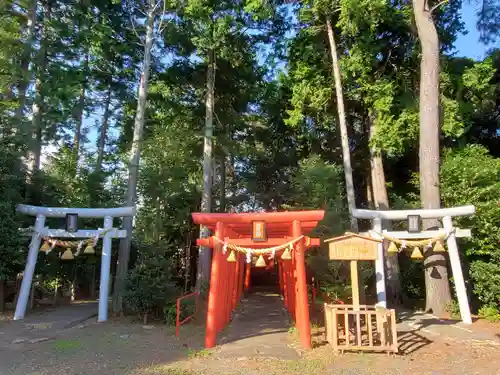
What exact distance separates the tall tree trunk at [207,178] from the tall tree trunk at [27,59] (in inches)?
224

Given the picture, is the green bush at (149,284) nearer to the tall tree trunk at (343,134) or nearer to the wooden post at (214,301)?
the wooden post at (214,301)

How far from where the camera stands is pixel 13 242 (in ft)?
32.6

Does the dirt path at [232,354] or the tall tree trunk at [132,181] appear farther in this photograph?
the tall tree trunk at [132,181]

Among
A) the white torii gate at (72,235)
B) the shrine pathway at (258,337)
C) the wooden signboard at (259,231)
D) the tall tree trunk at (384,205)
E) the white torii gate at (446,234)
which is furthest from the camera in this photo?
the tall tree trunk at (384,205)

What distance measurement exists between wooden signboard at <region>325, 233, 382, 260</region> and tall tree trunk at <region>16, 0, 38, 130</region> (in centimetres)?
1042

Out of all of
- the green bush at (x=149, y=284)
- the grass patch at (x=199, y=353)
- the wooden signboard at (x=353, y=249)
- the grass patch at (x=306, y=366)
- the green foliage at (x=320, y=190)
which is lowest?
the grass patch at (x=306, y=366)

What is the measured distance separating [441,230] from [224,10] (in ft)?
31.7

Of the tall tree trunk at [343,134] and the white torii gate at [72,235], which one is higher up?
the tall tree trunk at [343,134]

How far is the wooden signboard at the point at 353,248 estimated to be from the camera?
673 cm

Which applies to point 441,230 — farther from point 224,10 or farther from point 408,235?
point 224,10

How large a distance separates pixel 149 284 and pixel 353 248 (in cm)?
489

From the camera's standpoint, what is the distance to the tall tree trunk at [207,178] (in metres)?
12.6

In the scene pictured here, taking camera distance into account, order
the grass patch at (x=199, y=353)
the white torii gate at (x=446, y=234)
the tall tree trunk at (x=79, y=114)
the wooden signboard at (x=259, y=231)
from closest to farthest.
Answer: the grass patch at (x=199, y=353)
the wooden signboard at (x=259, y=231)
the white torii gate at (x=446, y=234)
the tall tree trunk at (x=79, y=114)

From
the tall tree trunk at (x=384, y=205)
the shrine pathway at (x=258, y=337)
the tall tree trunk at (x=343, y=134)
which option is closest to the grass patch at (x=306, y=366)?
the shrine pathway at (x=258, y=337)
